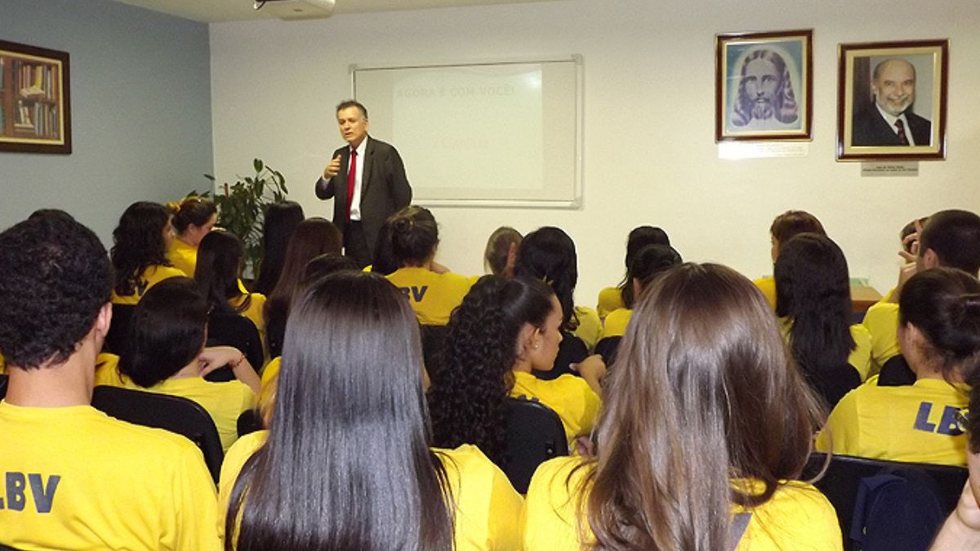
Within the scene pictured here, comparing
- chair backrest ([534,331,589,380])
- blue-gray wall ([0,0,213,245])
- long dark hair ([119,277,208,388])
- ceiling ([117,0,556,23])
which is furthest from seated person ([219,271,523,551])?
ceiling ([117,0,556,23])

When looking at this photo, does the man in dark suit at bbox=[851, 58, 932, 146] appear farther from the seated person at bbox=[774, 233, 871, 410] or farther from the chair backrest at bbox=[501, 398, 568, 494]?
the chair backrest at bbox=[501, 398, 568, 494]

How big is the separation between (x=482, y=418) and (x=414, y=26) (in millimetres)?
5144

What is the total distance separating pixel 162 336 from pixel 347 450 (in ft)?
4.20

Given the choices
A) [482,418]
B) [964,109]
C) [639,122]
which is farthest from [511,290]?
[964,109]

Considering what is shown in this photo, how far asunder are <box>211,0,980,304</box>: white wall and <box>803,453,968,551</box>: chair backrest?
4.54 m

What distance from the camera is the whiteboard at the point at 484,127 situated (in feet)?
20.7

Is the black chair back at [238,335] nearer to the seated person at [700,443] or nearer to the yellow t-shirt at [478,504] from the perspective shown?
the yellow t-shirt at [478,504]

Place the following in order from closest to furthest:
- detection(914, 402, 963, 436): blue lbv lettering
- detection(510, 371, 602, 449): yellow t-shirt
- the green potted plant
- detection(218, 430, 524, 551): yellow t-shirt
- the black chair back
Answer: detection(218, 430, 524, 551): yellow t-shirt
detection(914, 402, 963, 436): blue lbv lettering
detection(510, 371, 602, 449): yellow t-shirt
the black chair back
the green potted plant

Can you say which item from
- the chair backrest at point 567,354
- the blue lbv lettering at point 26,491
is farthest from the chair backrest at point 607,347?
the blue lbv lettering at point 26,491

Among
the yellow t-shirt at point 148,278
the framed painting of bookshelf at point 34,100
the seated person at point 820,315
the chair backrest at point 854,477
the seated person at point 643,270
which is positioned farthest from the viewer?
the framed painting of bookshelf at point 34,100

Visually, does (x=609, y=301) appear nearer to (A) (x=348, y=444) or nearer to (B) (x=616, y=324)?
(B) (x=616, y=324)

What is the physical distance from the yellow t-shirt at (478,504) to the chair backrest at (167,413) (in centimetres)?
75

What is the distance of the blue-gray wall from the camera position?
→ 5586mm

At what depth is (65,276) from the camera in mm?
1335
